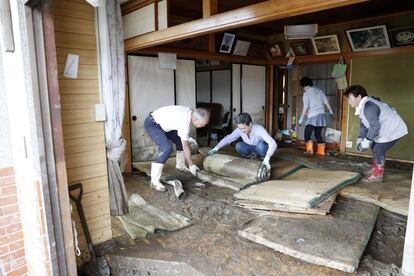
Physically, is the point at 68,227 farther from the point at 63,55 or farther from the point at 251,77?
the point at 251,77

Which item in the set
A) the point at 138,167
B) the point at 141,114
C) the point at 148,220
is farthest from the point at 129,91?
the point at 148,220

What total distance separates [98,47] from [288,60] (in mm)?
4735

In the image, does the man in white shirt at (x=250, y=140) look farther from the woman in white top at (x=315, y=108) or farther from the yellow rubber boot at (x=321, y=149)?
the yellow rubber boot at (x=321, y=149)

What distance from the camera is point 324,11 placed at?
4504 millimetres

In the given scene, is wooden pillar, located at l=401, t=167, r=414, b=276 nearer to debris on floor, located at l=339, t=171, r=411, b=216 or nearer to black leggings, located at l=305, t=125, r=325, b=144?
debris on floor, located at l=339, t=171, r=411, b=216

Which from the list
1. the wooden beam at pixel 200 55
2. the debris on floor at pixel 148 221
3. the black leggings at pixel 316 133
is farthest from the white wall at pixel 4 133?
the black leggings at pixel 316 133

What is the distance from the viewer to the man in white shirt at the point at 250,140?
385 centimetres

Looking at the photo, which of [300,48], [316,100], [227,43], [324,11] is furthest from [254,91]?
[324,11]

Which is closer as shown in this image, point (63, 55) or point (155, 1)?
point (63, 55)

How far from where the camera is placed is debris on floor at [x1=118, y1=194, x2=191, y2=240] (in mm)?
2721

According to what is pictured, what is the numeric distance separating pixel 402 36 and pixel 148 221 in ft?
15.2

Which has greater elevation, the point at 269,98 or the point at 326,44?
the point at 326,44

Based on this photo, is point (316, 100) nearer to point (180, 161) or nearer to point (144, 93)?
point (180, 161)

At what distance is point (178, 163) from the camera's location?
4.45 m
